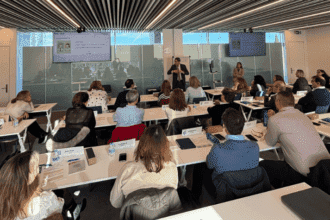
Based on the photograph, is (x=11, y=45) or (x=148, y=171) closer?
(x=148, y=171)

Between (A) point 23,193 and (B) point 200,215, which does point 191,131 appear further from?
(A) point 23,193

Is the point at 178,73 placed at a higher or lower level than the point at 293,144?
higher

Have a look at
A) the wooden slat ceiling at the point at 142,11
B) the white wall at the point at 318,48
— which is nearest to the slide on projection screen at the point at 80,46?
the wooden slat ceiling at the point at 142,11

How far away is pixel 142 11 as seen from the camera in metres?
6.04

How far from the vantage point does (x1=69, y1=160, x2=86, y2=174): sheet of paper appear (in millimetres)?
1922

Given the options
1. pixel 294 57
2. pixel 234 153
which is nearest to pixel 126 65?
pixel 234 153

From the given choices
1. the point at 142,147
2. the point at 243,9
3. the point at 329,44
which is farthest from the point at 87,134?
the point at 329,44

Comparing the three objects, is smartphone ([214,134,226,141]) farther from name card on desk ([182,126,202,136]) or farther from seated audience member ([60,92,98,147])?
seated audience member ([60,92,98,147])

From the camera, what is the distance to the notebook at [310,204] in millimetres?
1064

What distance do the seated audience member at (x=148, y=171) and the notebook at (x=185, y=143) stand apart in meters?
0.82

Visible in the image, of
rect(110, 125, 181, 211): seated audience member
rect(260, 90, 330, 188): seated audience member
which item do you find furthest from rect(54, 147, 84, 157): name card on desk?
rect(260, 90, 330, 188): seated audience member

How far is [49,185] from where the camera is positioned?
1691 millimetres

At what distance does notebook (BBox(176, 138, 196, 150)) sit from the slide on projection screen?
7561 mm

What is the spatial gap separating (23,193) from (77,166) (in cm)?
90
